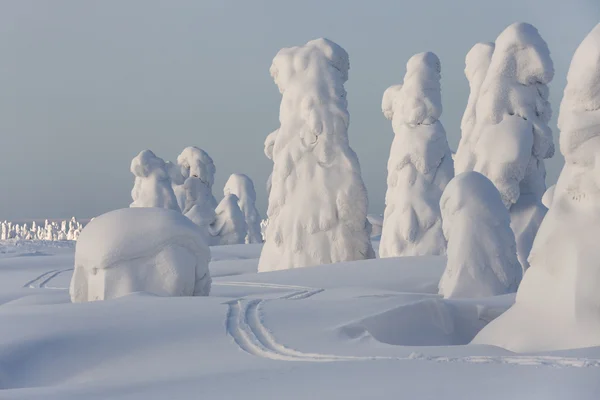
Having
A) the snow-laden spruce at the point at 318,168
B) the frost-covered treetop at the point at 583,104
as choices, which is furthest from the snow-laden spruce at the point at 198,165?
the frost-covered treetop at the point at 583,104

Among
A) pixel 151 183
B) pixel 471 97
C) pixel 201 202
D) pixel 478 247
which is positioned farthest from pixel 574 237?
pixel 201 202

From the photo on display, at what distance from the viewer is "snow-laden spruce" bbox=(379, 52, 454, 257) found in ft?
71.2

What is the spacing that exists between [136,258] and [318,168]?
838cm

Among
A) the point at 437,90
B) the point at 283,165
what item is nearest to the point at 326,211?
the point at 283,165

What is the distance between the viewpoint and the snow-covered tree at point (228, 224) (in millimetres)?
36719

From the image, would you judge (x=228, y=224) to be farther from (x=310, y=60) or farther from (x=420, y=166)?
(x=310, y=60)

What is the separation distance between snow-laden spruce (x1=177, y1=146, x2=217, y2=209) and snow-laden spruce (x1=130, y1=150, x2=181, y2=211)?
15.2 ft

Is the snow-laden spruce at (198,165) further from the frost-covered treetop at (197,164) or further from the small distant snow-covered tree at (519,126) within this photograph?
the small distant snow-covered tree at (519,126)

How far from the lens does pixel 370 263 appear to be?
17.3 metres

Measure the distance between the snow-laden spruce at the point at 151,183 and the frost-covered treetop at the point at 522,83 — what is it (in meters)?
14.5

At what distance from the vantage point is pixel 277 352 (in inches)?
330

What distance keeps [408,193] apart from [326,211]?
9.40 feet

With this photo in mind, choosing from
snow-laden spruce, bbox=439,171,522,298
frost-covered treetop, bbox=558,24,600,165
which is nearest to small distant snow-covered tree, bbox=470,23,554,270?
snow-laden spruce, bbox=439,171,522,298

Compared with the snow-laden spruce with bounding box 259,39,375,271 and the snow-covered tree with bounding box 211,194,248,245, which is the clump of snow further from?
the snow-covered tree with bounding box 211,194,248,245
